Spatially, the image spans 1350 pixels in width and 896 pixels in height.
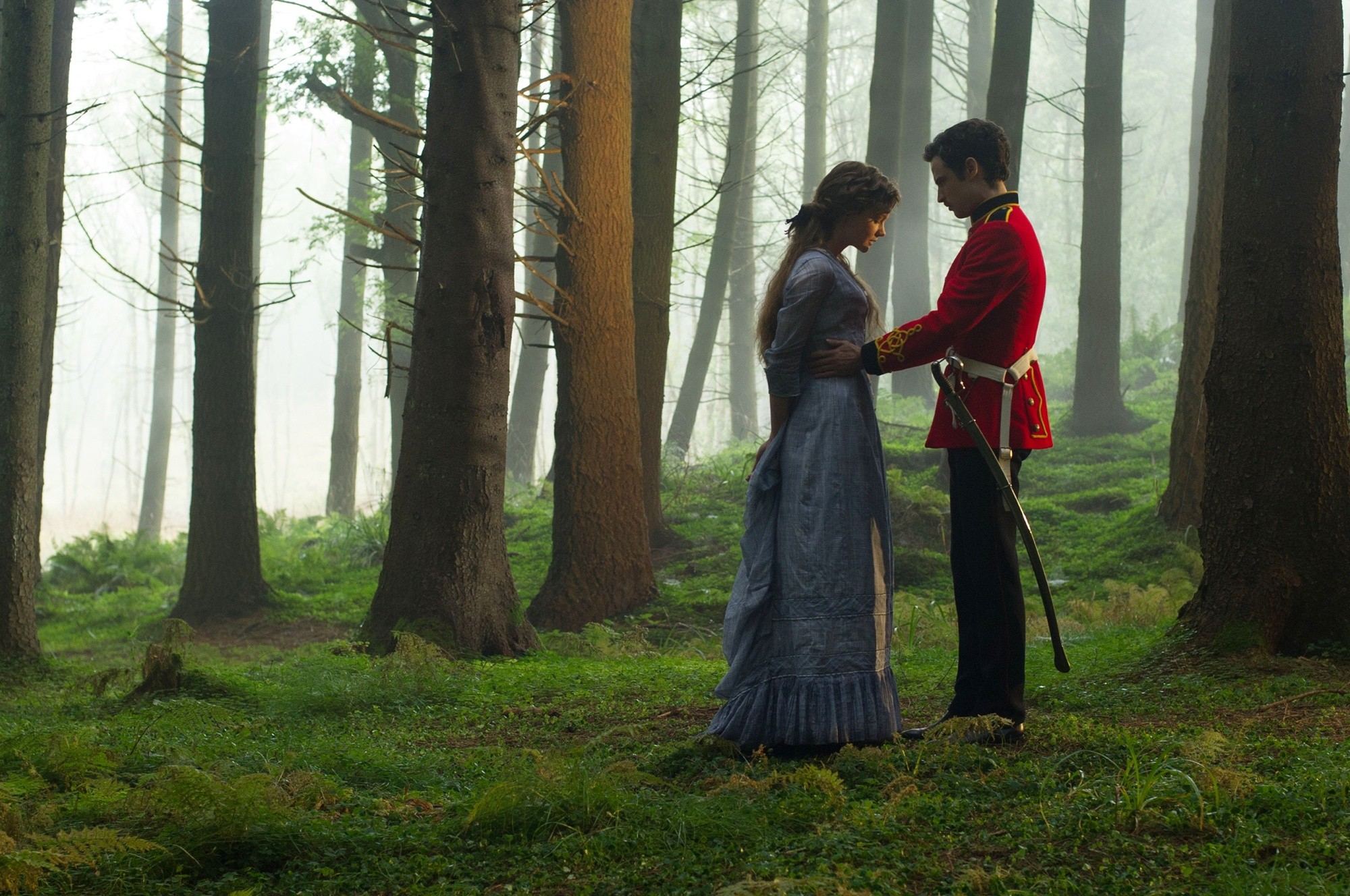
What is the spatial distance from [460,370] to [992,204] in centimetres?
400

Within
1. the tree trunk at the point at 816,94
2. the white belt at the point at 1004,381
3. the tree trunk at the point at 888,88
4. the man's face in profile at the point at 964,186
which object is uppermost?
the tree trunk at the point at 816,94

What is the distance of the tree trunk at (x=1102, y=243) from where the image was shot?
57.3 ft

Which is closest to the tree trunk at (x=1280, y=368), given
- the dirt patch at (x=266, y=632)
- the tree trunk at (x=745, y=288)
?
the dirt patch at (x=266, y=632)

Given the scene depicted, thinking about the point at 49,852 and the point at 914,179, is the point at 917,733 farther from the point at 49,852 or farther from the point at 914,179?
the point at 914,179

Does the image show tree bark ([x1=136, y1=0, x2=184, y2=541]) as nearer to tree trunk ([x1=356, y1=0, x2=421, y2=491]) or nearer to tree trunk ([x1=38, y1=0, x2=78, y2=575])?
tree trunk ([x1=356, y1=0, x2=421, y2=491])

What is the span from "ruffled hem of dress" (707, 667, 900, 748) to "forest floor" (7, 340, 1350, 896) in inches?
5.1

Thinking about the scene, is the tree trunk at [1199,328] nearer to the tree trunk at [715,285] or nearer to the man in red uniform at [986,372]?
the man in red uniform at [986,372]

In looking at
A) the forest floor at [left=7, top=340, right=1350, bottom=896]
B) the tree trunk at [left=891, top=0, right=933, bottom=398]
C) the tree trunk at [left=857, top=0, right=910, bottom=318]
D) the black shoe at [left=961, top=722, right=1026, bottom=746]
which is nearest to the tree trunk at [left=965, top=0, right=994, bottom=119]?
the tree trunk at [left=891, top=0, right=933, bottom=398]

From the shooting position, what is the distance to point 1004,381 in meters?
4.75

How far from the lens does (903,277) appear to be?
76.3 feet

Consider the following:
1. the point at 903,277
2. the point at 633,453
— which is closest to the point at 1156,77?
the point at 903,277

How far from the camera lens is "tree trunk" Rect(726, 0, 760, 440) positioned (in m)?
26.0

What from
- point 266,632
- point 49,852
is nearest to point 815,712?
point 49,852

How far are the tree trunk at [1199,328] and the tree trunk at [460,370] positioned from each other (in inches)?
241
